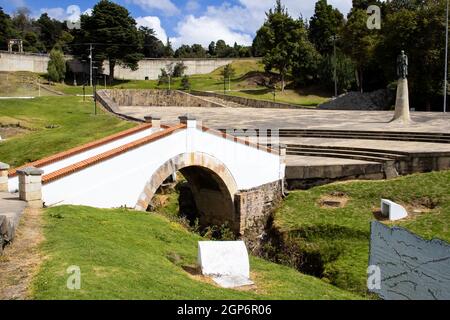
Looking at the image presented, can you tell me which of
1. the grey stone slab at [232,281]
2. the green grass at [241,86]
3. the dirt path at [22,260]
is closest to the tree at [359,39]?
the green grass at [241,86]

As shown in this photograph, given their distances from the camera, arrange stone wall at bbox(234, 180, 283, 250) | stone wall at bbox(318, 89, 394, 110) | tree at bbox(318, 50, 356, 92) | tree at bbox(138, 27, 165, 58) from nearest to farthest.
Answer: stone wall at bbox(234, 180, 283, 250) < stone wall at bbox(318, 89, 394, 110) < tree at bbox(318, 50, 356, 92) < tree at bbox(138, 27, 165, 58)

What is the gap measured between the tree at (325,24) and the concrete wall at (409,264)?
5926cm

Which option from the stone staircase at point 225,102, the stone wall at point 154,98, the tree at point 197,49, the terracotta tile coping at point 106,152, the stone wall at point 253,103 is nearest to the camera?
the terracotta tile coping at point 106,152

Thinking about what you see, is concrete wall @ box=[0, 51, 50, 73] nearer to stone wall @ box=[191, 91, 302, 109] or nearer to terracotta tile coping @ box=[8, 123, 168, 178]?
stone wall @ box=[191, 91, 302, 109]

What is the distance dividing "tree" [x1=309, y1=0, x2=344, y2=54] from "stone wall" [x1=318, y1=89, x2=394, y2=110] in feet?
59.3

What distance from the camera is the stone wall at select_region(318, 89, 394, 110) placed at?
4822 cm

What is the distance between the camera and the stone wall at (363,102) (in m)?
48.2

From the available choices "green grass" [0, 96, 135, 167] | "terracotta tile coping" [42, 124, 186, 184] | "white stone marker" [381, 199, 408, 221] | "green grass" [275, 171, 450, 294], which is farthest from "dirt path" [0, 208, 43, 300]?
"green grass" [0, 96, 135, 167]

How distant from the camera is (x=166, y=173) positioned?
50.7 ft

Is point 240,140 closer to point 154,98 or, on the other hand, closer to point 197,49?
point 154,98

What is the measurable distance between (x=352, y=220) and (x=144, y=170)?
6072 mm

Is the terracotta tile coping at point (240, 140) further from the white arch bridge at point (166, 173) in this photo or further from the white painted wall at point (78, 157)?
the white painted wall at point (78, 157)

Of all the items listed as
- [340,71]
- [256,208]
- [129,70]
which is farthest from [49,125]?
[129,70]
